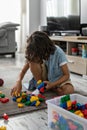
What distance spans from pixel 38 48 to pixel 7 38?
2889 mm

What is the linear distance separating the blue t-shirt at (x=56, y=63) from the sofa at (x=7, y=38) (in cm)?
269

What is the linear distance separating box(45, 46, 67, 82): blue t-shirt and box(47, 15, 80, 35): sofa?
1527 millimetres

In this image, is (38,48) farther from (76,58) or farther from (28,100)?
(76,58)

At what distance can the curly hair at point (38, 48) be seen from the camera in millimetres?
1929

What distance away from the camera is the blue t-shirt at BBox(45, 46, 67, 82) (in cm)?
203

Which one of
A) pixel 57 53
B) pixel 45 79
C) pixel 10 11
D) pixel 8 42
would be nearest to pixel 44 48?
pixel 57 53

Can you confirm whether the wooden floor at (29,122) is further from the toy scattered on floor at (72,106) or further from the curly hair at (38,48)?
the curly hair at (38,48)

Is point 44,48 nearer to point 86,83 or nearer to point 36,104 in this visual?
point 36,104

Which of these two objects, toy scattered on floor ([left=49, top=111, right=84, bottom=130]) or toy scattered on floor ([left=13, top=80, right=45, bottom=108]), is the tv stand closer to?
toy scattered on floor ([left=13, top=80, right=45, bottom=108])

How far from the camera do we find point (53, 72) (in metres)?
2.10

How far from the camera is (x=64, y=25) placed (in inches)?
150

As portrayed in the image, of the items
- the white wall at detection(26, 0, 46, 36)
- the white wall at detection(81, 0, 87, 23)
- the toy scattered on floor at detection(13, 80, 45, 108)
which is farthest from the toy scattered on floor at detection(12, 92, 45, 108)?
the white wall at detection(26, 0, 46, 36)

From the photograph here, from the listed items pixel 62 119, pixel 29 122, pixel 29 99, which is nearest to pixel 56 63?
pixel 29 99

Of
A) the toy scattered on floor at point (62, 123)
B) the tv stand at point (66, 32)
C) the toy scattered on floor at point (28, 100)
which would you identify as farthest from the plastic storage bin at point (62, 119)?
the tv stand at point (66, 32)
